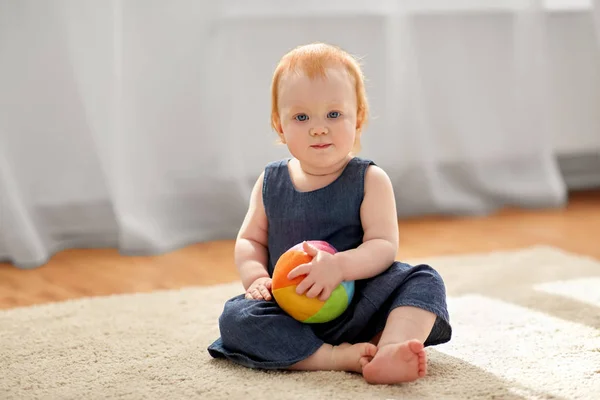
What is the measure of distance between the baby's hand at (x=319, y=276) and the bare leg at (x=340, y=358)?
0.27 feet

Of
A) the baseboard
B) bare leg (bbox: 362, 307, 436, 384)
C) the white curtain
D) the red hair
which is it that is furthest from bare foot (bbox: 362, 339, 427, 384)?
the baseboard

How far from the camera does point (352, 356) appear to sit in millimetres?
1222

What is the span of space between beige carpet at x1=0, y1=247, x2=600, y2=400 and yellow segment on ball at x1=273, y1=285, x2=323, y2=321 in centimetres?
9

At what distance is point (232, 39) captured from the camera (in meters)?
2.30

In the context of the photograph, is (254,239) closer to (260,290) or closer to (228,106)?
(260,290)

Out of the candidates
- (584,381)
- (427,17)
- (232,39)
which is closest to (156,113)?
(232,39)

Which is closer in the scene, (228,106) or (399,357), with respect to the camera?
(399,357)

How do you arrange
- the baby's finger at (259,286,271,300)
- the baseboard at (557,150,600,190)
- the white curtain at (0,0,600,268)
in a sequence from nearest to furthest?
the baby's finger at (259,286,271,300) → the white curtain at (0,0,600,268) → the baseboard at (557,150,600,190)

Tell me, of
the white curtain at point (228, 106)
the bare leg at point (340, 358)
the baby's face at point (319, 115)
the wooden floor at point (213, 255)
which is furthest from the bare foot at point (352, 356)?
the white curtain at point (228, 106)

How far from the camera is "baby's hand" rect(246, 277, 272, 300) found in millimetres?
1283

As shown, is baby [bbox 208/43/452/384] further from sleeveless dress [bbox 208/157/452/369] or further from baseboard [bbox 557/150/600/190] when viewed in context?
baseboard [bbox 557/150/600/190]

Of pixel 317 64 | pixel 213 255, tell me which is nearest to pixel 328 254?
pixel 317 64

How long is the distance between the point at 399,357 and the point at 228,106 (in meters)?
1.25

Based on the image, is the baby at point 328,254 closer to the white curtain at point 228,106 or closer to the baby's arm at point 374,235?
the baby's arm at point 374,235
